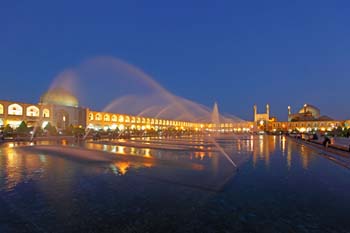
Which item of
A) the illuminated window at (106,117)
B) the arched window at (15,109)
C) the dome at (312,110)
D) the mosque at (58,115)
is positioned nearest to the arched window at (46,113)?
the mosque at (58,115)

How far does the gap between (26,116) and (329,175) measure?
49.9 meters

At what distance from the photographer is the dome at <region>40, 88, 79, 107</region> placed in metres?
54.0

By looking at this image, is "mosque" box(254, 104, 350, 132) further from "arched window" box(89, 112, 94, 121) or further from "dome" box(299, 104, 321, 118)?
"arched window" box(89, 112, 94, 121)

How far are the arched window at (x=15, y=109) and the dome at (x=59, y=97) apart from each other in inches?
288

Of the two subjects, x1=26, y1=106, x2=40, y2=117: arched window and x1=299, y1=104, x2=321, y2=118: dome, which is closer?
x1=26, y1=106, x2=40, y2=117: arched window

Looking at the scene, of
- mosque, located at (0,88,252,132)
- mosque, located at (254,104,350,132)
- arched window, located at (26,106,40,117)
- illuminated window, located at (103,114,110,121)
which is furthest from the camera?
mosque, located at (254,104,350,132)

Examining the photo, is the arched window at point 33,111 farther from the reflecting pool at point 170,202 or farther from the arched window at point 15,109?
the reflecting pool at point 170,202

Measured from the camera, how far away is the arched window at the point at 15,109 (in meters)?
45.0

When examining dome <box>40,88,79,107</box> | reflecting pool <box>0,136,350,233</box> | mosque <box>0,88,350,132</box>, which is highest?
dome <box>40,88,79,107</box>

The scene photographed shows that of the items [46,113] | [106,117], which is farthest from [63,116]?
[106,117]

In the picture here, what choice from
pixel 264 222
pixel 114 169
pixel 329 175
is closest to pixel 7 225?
pixel 264 222

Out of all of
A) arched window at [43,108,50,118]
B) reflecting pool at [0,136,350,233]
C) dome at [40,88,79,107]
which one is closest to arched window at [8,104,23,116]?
arched window at [43,108,50,118]

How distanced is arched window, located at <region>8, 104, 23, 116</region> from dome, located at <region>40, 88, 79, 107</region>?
24.0 ft

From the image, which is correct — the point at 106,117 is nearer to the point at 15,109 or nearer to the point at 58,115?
Answer: the point at 58,115
